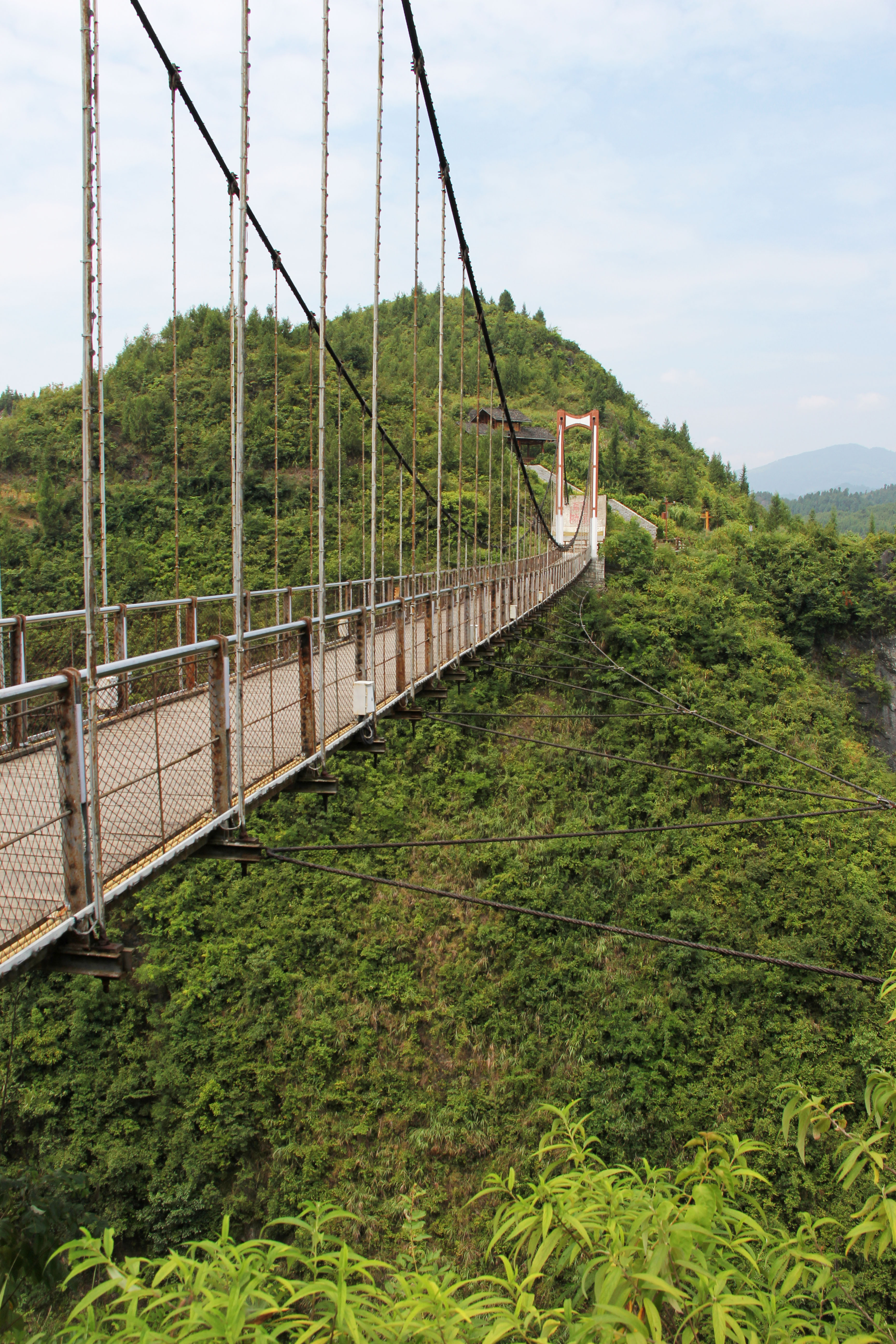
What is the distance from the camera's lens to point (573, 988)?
9023 mm

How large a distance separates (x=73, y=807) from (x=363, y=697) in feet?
7.02

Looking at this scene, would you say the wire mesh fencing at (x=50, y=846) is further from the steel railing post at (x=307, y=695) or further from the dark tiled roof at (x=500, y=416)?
the dark tiled roof at (x=500, y=416)

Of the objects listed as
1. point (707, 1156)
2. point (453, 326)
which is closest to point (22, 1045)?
point (707, 1156)

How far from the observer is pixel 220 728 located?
2.65 metres

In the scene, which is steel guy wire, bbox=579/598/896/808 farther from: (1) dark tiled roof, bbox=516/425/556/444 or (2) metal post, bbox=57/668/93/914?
(1) dark tiled roof, bbox=516/425/556/444

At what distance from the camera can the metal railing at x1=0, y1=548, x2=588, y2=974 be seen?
1957mm

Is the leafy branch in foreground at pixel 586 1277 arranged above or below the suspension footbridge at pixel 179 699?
below

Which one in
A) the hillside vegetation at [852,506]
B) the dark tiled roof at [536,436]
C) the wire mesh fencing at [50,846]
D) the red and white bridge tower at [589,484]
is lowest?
the wire mesh fencing at [50,846]

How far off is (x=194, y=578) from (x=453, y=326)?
30.9 m

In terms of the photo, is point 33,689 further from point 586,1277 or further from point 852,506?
point 852,506

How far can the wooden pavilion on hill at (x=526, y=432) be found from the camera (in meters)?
34.2

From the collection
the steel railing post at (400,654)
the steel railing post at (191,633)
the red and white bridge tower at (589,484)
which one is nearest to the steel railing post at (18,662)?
the steel railing post at (191,633)

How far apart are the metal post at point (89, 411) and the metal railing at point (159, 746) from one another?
3 centimetres

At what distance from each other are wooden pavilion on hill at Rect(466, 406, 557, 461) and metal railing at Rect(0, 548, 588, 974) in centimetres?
2924
